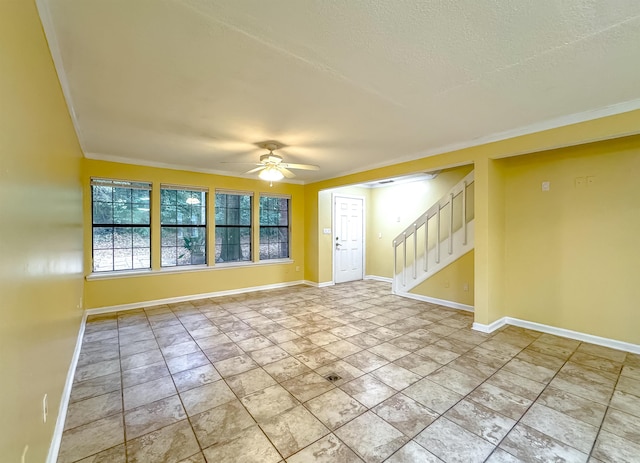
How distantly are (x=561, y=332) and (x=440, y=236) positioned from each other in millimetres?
→ 2134

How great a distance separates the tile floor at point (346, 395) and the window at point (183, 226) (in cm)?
153

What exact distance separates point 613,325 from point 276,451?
397 cm

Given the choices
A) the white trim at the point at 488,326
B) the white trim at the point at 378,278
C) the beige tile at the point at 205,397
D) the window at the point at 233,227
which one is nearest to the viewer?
the beige tile at the point at 205,397

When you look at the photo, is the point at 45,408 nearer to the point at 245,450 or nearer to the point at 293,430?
the point at 245,450

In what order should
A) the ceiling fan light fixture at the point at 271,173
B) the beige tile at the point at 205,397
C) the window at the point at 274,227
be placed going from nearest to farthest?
the beige tile at the point at 205,397 < the ceiling fan light fixture at the point at 271,173 < the window at the point at 274,227

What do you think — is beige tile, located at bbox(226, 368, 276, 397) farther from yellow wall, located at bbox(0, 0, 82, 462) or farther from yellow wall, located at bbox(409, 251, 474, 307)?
yellow wall, located at bbox(409, 251, 474, 307)

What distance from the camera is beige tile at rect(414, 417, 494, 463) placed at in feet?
5.41

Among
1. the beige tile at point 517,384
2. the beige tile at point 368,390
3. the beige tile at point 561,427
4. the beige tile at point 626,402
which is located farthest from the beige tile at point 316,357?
the beige tile at point 626,402

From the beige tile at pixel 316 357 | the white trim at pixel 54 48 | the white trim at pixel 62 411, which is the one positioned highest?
the white trim at pixel 54 48

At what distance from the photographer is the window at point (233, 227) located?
5598 millimetres

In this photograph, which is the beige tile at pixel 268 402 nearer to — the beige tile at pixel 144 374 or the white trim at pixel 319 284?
the beige tile at pixel 144 374

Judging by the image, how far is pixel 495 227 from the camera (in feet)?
12.3

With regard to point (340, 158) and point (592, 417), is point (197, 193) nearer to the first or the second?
point (340, 158)

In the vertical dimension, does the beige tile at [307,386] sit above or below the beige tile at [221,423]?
above
